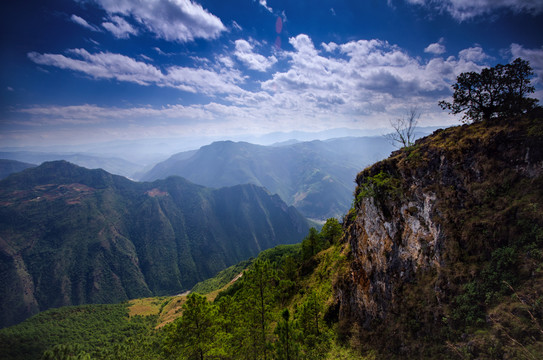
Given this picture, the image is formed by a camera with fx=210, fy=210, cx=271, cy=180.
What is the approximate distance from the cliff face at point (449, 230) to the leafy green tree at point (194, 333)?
1564 centimetres

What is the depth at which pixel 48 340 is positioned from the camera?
8925cm

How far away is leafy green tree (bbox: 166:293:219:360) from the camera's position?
20312 mm

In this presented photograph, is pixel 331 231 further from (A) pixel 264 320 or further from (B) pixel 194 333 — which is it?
(B) pixel 194 333

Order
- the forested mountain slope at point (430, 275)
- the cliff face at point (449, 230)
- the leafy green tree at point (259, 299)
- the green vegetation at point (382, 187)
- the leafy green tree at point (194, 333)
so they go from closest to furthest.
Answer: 1. the forested mountain slope at point (430, 275)
2. the cliff face at point (449, 230)
3. the leafy green tree at point (194, 333)
4. the green vegetation at point (382, 187)
5. the leafy green tree at point (259, 299)

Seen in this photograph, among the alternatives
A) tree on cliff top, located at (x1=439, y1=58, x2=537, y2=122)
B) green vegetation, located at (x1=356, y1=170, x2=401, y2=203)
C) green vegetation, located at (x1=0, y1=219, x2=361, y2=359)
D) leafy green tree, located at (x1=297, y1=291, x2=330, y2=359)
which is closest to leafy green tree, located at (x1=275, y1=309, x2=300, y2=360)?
green vegetation, located at (x1=0, y1=219, x2=361, y2=359)

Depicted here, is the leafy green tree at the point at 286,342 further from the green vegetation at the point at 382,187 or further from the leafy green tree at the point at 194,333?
the green vegetation at the point at 382,187

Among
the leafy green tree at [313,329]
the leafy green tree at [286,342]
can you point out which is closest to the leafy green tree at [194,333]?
the leafy green tree at [286,342]

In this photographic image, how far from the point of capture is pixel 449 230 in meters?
18.0

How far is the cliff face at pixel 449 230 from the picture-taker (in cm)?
1498

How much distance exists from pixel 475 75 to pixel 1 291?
308 meters

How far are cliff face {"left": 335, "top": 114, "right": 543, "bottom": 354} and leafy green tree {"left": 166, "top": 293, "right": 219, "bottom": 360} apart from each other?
15636 mm

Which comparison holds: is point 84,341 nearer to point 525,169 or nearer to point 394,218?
point 394,218

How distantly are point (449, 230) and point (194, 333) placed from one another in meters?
25.5

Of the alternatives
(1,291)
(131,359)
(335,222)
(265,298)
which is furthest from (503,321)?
(1,291)
